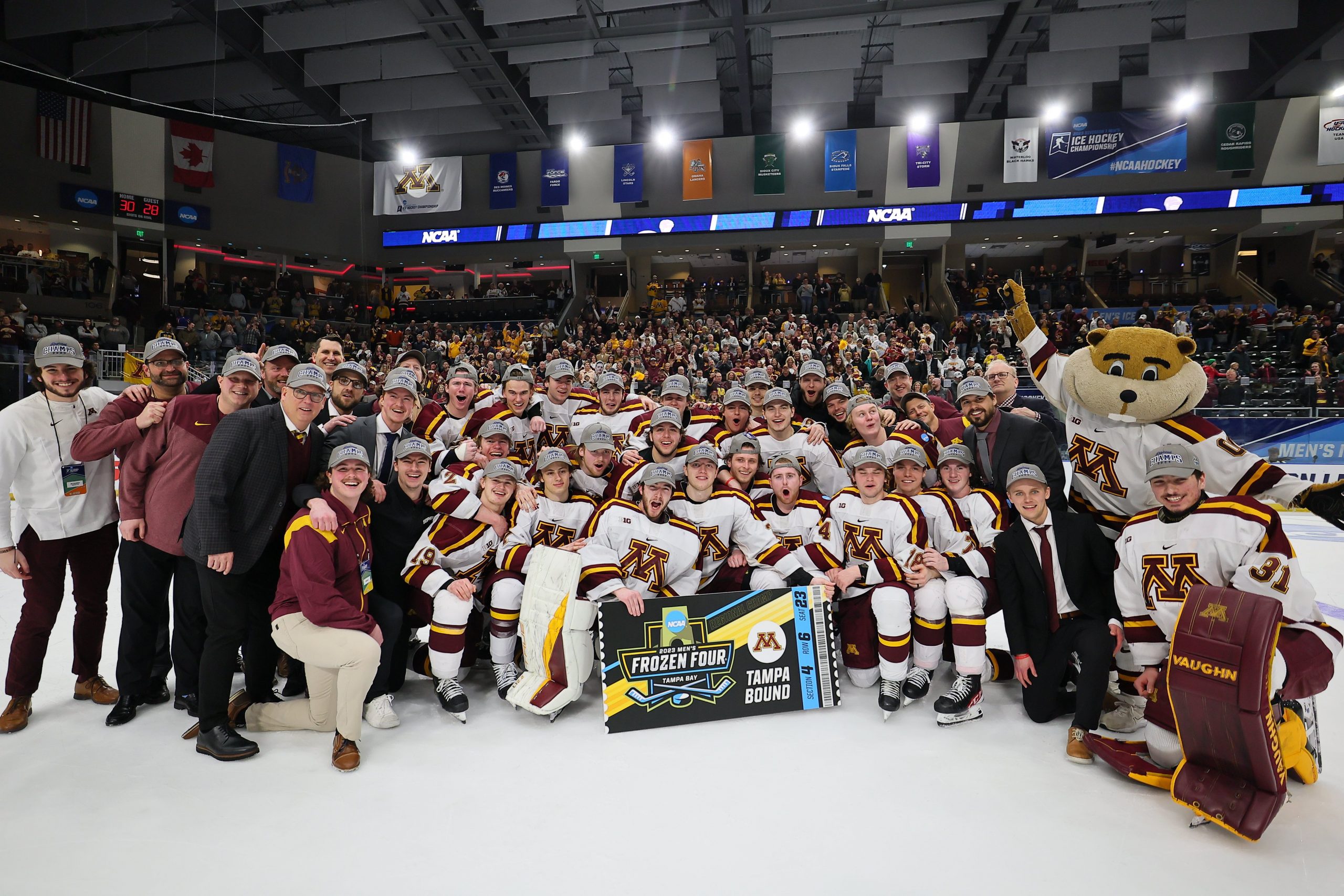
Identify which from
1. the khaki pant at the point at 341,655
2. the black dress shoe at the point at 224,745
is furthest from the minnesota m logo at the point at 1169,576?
the black dress shoe at the point at 224,745

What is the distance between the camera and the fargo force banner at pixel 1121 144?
774 inches

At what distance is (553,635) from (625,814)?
106 centimetres

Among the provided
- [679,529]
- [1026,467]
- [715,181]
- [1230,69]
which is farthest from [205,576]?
[1230,69]

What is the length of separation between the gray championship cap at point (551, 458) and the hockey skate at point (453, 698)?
1.21 m

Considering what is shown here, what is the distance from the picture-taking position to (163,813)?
2668mm

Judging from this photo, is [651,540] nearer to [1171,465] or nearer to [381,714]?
[381,714]

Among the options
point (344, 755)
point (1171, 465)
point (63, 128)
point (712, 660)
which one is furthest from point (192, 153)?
point (1171, 465)

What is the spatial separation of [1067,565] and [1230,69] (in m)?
20.5

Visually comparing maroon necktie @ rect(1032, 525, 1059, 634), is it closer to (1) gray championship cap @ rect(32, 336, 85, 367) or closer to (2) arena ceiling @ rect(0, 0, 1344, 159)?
(1) gray championship cap @ rect(32, 336, 85, 367)

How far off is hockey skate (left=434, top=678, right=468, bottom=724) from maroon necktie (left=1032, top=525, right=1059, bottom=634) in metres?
2.89

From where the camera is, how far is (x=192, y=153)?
67.7 feet

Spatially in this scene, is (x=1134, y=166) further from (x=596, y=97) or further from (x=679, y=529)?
(x=679, y=529)

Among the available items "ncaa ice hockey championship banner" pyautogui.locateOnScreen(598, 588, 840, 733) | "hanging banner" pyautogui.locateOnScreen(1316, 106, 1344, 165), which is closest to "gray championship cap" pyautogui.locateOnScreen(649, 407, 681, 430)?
"ncaa ice hockey championship banner" pyautogui.locateOnScreen(598, 588, 840, 733)

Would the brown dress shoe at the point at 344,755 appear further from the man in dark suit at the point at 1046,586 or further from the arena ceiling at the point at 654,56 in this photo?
the arena ceiling at the point at 654,56
